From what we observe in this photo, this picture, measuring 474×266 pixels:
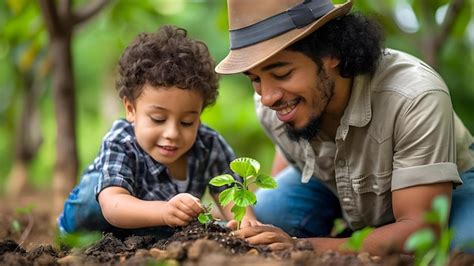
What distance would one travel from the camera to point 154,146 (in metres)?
2.77

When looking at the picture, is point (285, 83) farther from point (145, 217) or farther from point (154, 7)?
point (154, 7)

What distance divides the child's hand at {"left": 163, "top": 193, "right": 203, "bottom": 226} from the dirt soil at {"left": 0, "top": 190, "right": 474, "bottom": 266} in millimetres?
35

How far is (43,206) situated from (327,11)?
371cm

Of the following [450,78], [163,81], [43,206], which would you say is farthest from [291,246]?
[450,78]

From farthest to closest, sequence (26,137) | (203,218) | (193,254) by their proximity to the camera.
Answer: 1. (26,137)
2. (203,218)
3. (193,254)

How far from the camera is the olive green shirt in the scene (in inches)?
98.6

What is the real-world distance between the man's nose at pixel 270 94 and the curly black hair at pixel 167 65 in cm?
32

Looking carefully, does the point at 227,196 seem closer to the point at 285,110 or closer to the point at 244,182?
the point at 244,182

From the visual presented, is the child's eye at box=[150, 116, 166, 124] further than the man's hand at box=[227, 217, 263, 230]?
Yes

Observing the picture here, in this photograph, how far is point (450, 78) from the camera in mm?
7785

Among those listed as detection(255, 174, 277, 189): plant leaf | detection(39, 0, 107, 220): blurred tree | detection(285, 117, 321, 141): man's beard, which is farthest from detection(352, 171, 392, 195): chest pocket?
detection(39, 0, 107, 220): blurred tree

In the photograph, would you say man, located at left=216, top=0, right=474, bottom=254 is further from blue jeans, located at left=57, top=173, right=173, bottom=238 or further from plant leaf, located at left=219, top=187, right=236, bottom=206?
blue jeans, located at left=57, top=173, right=173, bottom=238

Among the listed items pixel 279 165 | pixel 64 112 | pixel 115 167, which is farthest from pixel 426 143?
pixel 64 112

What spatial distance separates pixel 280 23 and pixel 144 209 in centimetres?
81
